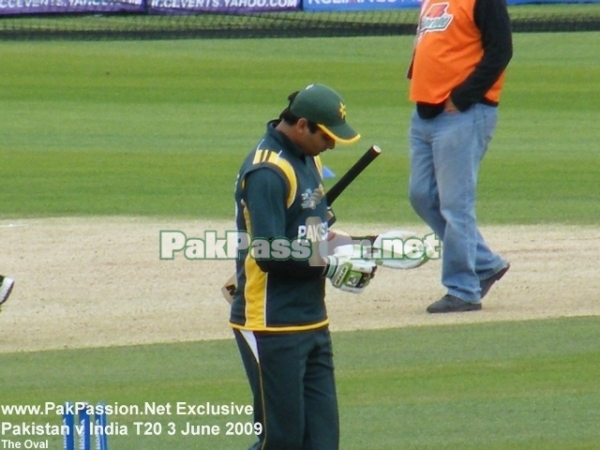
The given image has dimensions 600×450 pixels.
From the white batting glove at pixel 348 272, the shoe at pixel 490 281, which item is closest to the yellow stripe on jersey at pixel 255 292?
the white batting glove at pixel 348 272

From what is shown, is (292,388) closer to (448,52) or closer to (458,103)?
(458,103)

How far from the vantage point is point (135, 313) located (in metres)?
9.28

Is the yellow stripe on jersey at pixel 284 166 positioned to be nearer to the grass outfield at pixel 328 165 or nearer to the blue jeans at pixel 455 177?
the grass outfield at pixel 328 165

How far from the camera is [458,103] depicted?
8.88 metres

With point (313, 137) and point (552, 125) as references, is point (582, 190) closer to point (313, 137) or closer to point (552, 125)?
point (552, 125)

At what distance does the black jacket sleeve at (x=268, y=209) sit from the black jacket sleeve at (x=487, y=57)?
365 centimetres

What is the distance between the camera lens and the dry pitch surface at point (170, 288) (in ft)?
29.1

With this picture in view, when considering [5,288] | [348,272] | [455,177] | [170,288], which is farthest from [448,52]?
[348,272]

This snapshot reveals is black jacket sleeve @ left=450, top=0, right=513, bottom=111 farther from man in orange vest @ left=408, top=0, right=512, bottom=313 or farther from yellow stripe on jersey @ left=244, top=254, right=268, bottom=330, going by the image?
yellow stripe on jersey @ left=244, top=254, right=268, bottom=330

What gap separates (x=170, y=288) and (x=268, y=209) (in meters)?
4.77

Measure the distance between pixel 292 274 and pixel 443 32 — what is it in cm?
384

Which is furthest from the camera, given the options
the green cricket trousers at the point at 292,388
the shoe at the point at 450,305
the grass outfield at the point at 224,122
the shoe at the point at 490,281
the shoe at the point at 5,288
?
the grass outfield at the point at 224,122

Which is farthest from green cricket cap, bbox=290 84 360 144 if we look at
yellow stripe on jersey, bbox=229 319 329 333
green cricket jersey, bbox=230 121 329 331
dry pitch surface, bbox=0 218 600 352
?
dry pitch surface, bbox=0 218 600 352

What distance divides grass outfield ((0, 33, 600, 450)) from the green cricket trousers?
0.86 meters
